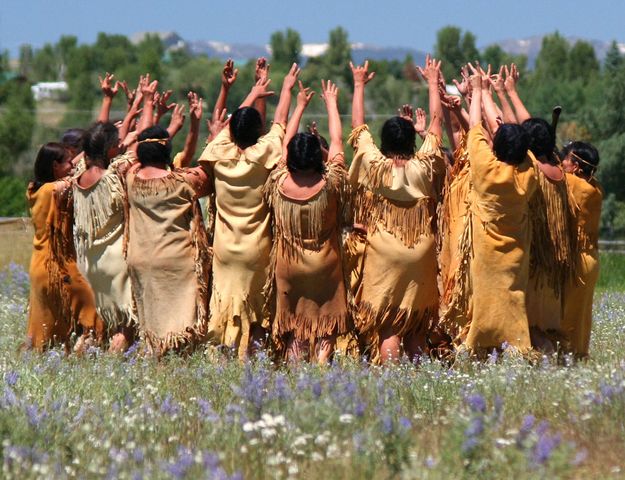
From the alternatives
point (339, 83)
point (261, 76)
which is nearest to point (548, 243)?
point (261, 76)

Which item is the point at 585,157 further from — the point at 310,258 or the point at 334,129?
the point at 310,258

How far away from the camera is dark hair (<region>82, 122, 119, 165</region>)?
10.3 metres

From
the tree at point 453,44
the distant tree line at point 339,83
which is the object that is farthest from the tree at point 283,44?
the tree at point 453,44

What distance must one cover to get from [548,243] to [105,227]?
3122 mm

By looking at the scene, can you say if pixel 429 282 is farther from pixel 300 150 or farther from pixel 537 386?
pixel 537 386

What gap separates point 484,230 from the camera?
9.61 metres

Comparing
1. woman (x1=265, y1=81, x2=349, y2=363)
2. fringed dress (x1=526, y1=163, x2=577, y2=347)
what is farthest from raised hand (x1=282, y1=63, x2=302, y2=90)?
fringed dress (x1=526, y1=163, x2=577, y2=347)

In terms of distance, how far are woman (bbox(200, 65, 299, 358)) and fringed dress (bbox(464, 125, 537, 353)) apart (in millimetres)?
1419

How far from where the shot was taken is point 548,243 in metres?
9.81

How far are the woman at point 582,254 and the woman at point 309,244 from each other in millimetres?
1572

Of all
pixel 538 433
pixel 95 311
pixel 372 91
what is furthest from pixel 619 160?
pixel 372 91

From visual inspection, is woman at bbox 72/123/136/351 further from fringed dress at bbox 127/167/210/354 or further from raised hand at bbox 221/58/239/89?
raised hand at bbox 221/58/239/89

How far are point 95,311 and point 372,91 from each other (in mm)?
86307

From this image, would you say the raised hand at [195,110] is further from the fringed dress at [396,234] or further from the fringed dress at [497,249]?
the fringed dress at [497,249]
